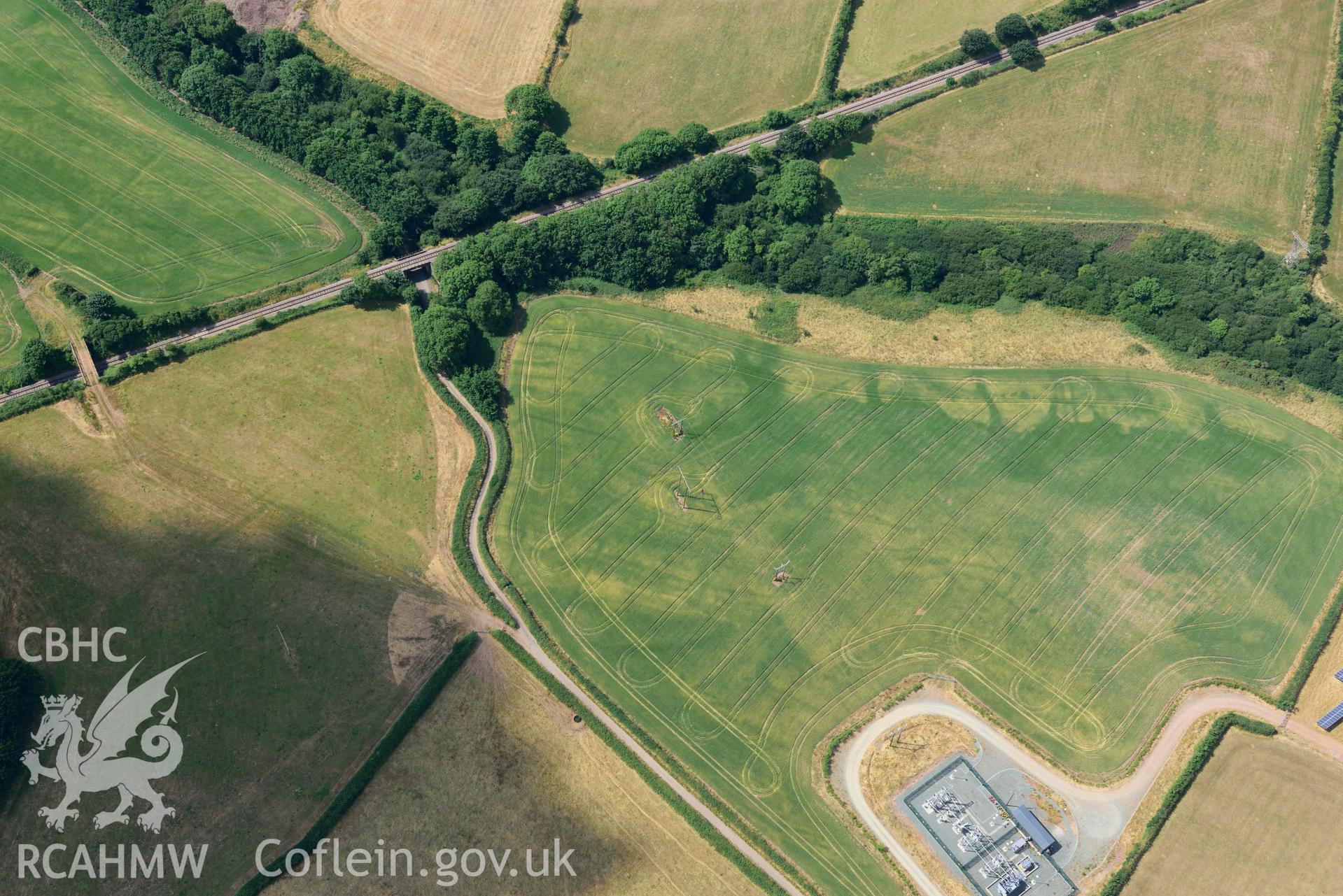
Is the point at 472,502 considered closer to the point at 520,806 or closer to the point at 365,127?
the point at 520,806

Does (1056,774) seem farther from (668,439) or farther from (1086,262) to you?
(1086,262)

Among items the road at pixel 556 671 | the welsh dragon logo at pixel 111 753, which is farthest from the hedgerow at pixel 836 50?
the welsh dragon logo at pixel 111 753

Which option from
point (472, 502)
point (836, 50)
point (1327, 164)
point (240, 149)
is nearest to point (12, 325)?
point (240, 149)

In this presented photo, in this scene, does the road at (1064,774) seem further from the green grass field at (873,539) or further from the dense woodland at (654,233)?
the dense woodland at (654,233)

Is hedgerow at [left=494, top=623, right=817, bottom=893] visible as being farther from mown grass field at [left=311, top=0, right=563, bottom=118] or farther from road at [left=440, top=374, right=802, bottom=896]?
mown grass field at [left=311, top=0, right=563, bottom=118]

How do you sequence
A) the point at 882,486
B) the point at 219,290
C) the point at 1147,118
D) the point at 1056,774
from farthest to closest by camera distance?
the point at 1147,118, the point at 219,290, the point at 882,486, the point at 1056,774

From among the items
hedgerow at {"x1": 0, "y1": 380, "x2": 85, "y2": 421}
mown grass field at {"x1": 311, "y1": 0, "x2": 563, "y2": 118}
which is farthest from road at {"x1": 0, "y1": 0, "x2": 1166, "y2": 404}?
mown grass field at {"x1": 311, "y1": 0, "x2": 563, "y2": 118}

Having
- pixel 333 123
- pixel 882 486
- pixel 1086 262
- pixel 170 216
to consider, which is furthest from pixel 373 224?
pixel 1086 262
